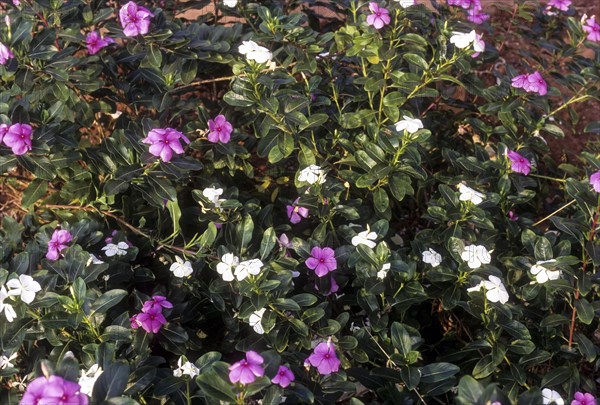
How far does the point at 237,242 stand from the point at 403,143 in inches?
22.3

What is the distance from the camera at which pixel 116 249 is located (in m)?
2.14

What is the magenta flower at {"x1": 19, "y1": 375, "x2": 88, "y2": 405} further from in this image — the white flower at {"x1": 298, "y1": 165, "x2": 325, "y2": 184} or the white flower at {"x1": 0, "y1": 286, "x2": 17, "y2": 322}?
the white flower at {"x1": 298, "y1": 165, "x2": 325, "y2": 184}

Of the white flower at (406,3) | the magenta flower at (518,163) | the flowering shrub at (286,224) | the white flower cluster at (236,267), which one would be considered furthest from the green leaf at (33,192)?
the magenta flower at (518,163)

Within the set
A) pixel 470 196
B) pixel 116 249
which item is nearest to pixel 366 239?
pixel 470 196

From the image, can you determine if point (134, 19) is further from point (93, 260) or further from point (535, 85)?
point (535, 85)

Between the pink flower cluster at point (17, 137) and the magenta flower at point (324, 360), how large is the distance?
0.98 metres

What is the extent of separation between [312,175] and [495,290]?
2.05 ft

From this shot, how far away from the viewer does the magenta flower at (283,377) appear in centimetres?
174

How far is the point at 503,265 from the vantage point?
2283 mm

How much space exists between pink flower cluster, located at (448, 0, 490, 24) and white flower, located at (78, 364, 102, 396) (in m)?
1.88

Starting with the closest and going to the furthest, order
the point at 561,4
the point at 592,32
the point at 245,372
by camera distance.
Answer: the point at 245,372
the point at 592,32
the point at 561,4

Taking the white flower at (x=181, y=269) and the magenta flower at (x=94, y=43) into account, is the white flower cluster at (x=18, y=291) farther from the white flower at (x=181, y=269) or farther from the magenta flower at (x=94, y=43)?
the magenta flower at (x=94, y=43)

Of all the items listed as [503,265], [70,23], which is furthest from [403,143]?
[70,23]

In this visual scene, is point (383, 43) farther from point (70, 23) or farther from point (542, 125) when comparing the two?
point (70, 23)
